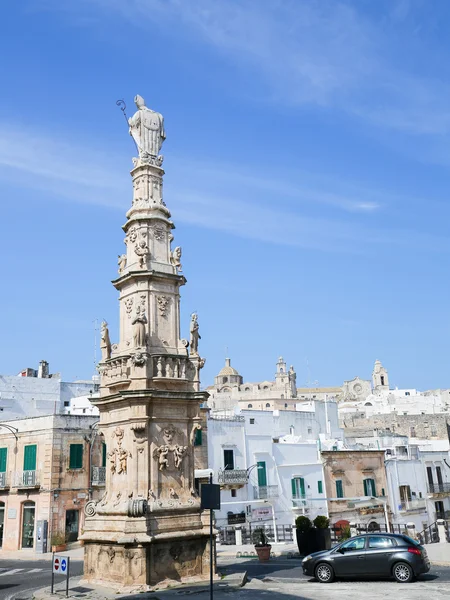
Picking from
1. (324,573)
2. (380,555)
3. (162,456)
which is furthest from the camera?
(162,456)

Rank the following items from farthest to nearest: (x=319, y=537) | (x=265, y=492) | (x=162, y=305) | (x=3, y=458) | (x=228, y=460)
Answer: (x=265, y=492) → (x=228, y=460) → (x=3, y=458) → (x=319, y=537) → (x=162, y=305)

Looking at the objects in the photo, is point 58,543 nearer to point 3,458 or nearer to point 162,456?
point 3,458

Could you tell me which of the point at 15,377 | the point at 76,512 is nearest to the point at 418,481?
the point at 76,512

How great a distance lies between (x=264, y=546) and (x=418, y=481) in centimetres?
2965

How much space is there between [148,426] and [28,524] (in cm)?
1922

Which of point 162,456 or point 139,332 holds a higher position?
point 139,332

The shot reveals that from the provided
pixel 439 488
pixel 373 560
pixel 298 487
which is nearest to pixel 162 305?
pixel 373 560

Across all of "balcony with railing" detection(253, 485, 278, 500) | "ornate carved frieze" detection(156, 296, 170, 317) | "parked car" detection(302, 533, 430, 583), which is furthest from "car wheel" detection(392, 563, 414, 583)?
"balcony with railing" detection(253, 485, 278, 500)

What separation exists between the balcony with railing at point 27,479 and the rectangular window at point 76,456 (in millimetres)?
1732

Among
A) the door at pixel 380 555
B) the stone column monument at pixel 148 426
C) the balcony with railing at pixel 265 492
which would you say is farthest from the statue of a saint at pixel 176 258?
the balcony with railing at pixel 265 492

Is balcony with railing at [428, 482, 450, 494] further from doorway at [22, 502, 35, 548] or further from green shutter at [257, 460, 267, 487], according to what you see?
doorway at [22, 502, 35, 548]

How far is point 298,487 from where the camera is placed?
3834cm

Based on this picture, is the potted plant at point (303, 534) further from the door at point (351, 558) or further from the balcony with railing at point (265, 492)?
the balcony with railing at point (265, 492)

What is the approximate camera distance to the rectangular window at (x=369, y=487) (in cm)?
4053
